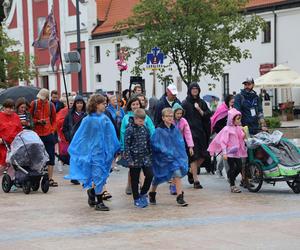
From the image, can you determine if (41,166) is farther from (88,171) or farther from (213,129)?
(213,129)

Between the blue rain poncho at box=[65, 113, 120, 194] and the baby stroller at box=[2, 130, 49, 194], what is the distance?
1.95 m

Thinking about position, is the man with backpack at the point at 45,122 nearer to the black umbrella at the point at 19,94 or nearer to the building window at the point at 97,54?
the black umbrella at the point at 19,94

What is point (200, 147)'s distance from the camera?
13.3 m

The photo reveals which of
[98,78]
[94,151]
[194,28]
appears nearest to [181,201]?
[94,151]

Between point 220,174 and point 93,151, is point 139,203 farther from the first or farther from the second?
point 220,174

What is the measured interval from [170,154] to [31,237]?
3.09 metres

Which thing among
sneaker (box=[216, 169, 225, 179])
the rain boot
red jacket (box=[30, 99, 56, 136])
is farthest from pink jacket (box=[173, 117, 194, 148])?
red jacket (box=[30, 99, 56, 136])

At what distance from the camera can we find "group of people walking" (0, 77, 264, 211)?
10.9 m

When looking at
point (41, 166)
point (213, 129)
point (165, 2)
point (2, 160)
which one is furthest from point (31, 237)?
point (165, 2)

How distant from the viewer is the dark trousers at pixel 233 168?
41.5ft

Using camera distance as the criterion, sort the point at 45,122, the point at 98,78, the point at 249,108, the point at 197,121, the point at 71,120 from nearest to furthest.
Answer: the point at 197,121 < the point at 249,108 < the point at 71,120 < the point at 45,122 < the point at 98,78

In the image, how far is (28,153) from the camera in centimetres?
1284

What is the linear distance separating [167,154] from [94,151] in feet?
3.58

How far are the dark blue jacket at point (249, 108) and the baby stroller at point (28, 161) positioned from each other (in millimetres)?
3547
